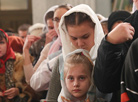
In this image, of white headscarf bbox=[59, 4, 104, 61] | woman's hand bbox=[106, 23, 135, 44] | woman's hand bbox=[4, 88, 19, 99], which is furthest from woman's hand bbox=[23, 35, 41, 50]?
woman's hand bbox=[106, 23, 135, 44]

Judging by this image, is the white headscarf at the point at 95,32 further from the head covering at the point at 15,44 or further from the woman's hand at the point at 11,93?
the head covering at the point at 15,44

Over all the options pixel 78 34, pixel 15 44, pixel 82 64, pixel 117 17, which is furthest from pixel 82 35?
pixel 15 44

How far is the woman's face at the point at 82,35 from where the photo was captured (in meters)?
2.21

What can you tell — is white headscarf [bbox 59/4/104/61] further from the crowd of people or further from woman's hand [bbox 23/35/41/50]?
woman's hand [bbox 23/35/41/50]

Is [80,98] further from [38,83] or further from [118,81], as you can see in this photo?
[38,83]

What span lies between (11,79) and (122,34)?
2264mm

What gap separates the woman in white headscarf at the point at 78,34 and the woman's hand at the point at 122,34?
686mm

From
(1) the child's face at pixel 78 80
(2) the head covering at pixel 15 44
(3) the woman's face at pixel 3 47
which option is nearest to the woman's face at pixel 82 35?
(1) the child's face at pixel 78 80

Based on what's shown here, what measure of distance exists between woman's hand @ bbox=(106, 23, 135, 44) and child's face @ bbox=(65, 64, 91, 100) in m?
0.58

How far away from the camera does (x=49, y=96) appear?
2.49 meters

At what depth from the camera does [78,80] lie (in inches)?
81.0

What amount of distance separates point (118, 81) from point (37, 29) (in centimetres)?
489

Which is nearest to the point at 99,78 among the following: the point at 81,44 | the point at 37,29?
the point at 81,44

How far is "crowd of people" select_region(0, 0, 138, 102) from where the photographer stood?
59.1 inches
